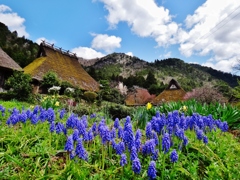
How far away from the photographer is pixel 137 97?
1437 inches

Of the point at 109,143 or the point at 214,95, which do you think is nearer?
the point at 109,143

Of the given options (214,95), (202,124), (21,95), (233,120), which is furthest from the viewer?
(214,95)

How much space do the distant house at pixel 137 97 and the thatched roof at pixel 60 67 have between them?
23.2 feet

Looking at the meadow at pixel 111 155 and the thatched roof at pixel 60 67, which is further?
the thatched roof at pixel 60 67

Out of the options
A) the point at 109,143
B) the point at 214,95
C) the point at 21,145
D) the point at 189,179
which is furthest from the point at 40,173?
the point at 214,95

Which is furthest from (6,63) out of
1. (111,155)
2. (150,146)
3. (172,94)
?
(150,146)

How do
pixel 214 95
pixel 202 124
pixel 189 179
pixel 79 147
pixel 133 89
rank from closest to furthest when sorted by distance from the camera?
pixel 79 147 < pixel 189 179 < pixel 202 124 < pixel 214 95 < pixel 133 89

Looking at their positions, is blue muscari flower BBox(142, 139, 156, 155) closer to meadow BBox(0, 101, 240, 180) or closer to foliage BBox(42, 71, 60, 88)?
meadow BBox(0, 101, 240, 180)

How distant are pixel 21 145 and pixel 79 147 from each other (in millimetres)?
903

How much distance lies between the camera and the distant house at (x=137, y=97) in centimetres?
3539

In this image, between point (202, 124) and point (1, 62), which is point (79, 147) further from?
point (1, 62)

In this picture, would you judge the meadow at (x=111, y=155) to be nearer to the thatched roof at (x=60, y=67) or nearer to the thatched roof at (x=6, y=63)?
Result: the thatched roof at (x=6, y=63)

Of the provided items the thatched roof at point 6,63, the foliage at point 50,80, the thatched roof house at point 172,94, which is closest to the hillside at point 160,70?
the thatched roof house at point 172,94

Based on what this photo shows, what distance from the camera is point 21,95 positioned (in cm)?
1536
